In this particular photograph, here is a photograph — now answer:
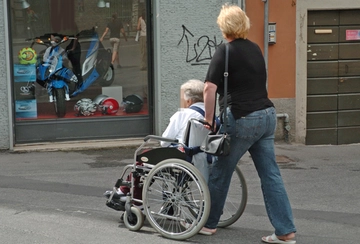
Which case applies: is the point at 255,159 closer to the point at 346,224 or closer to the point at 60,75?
the point at 346,224

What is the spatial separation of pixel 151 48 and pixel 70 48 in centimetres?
127

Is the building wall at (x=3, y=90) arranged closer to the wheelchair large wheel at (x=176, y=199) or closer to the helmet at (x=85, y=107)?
the helmet at (x=85, y=107)

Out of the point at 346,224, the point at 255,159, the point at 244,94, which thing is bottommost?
the point at 346,224

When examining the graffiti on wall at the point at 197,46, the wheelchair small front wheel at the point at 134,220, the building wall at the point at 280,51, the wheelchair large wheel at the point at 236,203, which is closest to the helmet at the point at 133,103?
the graffiti on wall at the point at 197,46

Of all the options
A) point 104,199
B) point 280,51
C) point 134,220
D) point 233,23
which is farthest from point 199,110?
point 280,51

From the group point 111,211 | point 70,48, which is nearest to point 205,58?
point 70,48

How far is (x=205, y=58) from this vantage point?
10.8m

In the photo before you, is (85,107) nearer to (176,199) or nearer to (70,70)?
(70,70)

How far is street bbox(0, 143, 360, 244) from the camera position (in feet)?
19.8

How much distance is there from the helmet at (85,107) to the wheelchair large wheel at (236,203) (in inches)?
187

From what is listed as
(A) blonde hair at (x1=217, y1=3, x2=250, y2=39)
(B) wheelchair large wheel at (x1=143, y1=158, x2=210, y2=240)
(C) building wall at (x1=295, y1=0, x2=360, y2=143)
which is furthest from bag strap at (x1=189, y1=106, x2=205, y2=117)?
(C) building wall at (x1=295, y1=0, x2=360, y2=143)

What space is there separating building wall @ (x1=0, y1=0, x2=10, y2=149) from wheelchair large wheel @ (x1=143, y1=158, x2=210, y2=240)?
15.8 ft

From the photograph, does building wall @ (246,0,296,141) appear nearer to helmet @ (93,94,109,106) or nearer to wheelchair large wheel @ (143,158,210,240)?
helmet @ (93,94,109,106)

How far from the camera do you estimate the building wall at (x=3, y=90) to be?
9914 millimetres
